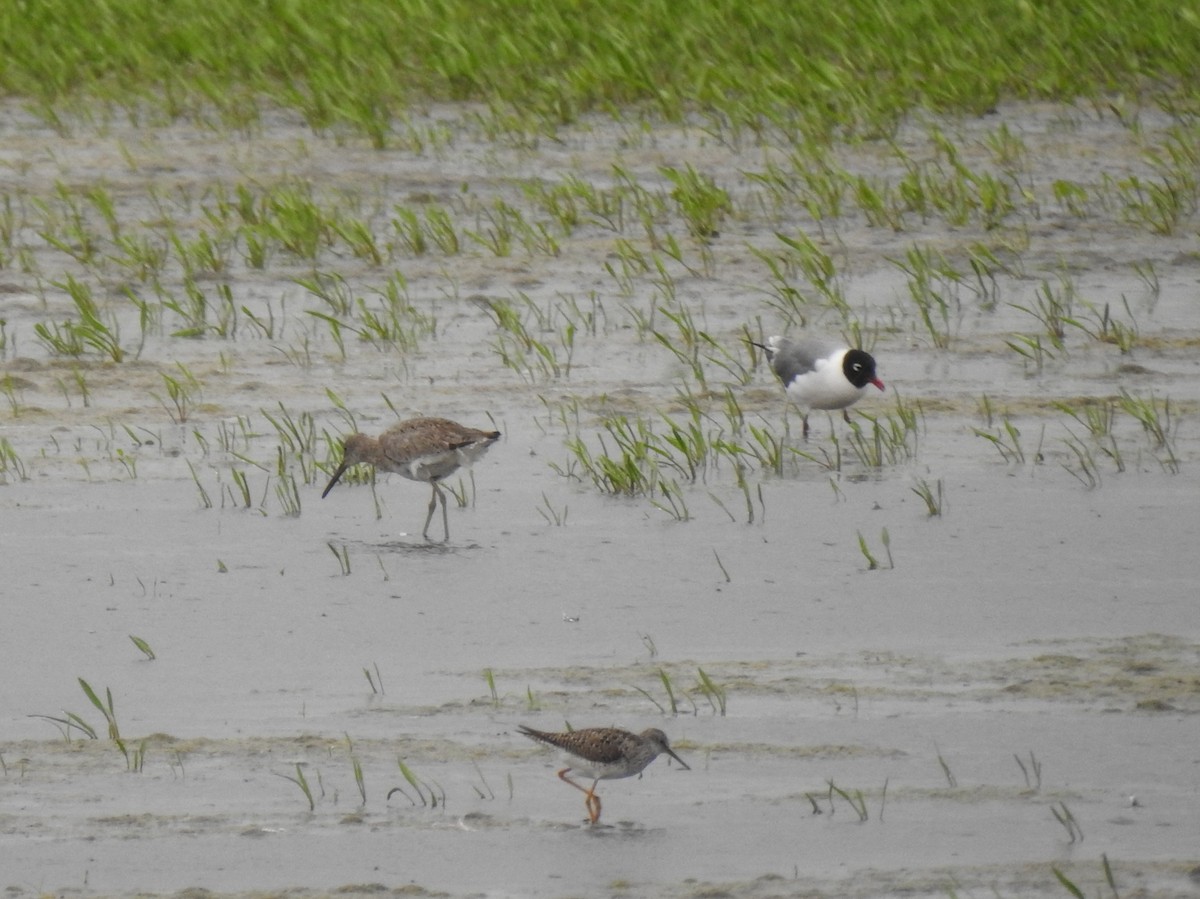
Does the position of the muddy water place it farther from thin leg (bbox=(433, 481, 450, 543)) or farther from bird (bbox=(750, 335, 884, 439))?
bird (bbox=(750, 335, 884, 439))

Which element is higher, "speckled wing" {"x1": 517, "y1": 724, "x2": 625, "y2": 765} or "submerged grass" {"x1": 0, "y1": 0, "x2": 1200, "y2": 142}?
"submerged grass" {"x1": 0, "y1": 0, "x2": 1200, "y2": 142}

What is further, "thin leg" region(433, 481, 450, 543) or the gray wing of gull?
the gray wing of gull

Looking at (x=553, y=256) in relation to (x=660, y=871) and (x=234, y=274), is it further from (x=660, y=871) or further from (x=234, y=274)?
(x=660, y=871)

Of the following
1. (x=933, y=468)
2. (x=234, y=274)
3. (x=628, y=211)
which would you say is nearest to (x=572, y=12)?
(x=628, y=211)

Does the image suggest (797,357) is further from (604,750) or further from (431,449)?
(604,750)

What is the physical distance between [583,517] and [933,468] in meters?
1.47

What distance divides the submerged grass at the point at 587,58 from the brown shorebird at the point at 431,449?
6.64 metres

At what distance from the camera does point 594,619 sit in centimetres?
648

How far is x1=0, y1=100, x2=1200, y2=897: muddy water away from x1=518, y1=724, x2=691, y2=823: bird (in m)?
0.14

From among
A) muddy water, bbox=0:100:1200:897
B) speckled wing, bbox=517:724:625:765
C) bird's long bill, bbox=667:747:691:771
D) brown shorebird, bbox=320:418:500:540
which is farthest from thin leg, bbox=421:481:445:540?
speckled wing, bbox=517:724:625:765

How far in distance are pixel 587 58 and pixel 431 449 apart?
872 centimetres

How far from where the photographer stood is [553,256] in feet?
37.0

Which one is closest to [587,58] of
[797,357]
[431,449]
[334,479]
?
[797,357]

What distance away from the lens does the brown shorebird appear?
7.43 m
